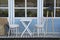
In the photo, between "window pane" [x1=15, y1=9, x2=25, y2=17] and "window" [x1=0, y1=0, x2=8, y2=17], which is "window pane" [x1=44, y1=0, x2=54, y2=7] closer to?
"window pane" [x1=15, y1=9, x2=25, y2=17]

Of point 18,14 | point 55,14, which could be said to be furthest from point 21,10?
point 55,14

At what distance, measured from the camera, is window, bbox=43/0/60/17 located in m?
8.23

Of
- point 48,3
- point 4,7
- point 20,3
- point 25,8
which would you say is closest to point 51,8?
point 48,3

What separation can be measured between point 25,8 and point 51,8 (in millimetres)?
972

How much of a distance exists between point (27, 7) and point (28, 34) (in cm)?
103

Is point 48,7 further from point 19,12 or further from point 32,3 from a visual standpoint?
point 19,12

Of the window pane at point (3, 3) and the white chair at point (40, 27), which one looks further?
the window pane at point (3, 3)

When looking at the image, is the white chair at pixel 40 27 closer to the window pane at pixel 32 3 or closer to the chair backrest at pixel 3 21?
the window pane at pixel 32 3

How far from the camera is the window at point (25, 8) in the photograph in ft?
27.1

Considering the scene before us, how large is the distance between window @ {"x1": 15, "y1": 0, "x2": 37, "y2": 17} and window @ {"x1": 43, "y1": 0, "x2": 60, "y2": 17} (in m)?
0.38

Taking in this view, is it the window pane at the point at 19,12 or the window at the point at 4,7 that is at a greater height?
the window at the point at 4,7

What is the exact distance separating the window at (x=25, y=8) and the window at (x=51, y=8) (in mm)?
378

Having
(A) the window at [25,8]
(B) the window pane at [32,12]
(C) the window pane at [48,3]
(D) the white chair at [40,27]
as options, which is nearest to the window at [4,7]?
(A) the window at [25,8]

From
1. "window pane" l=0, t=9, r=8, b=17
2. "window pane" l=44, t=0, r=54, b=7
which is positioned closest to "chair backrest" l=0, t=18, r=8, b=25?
"window pane" l=0, t=9, r=8, b=17
